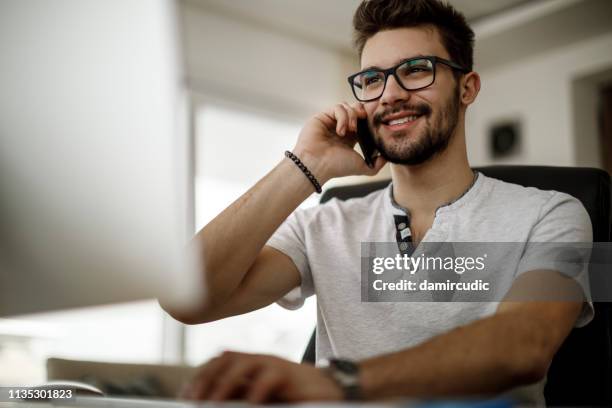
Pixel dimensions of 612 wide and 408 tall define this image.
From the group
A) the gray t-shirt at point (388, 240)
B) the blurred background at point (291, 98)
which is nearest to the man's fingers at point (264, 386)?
the gray t-shirt at point (388, 240)

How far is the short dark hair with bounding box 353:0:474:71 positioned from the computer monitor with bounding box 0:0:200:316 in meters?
1.03

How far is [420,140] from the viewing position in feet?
4.46

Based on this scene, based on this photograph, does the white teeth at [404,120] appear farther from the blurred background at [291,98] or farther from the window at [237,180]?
the window at [237,180]

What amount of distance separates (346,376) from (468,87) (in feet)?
3.45

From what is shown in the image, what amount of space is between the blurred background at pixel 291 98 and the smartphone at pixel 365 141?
2.09 meters

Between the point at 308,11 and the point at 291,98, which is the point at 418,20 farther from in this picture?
the point at 291,98

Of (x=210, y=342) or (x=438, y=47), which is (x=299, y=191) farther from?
(x=210, y=342)

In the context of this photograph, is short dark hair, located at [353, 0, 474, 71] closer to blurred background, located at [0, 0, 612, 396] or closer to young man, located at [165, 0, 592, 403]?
young man, located at [165, 0, 592, 403]

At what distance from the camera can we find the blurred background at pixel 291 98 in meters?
3.62

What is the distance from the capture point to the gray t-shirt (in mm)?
1126

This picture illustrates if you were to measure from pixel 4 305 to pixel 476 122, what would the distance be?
431 cm

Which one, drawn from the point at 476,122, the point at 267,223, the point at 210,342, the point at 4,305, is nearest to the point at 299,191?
the point at 267,223

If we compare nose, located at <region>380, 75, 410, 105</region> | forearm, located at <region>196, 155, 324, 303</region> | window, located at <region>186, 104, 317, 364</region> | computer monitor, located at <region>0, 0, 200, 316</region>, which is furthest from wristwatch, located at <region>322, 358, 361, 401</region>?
window, located at <region>186, 104, 317, 364</region>

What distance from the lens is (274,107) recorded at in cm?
412
